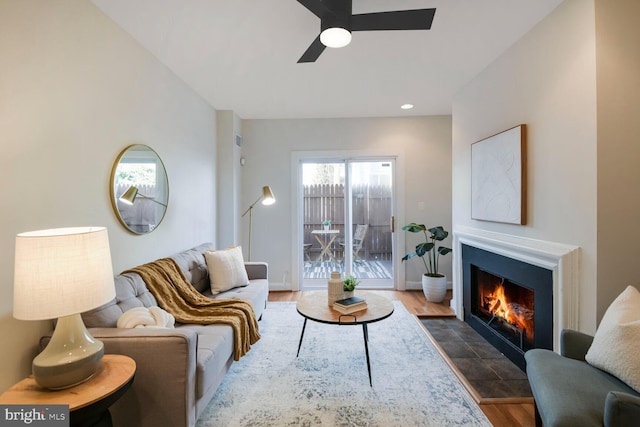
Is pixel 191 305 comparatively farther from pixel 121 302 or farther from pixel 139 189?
pixel 139 189

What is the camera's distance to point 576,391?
4.16 feet

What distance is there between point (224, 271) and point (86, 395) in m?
1.72

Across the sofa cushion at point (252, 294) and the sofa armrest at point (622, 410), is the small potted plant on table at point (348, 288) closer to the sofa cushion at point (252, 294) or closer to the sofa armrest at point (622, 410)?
the sofa cushion at point (252, 294)

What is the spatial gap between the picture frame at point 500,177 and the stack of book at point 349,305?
1.36 meters

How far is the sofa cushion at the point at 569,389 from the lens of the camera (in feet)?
3.80

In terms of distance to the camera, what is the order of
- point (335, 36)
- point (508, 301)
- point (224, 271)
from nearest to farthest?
point (335, 36) → point (508, 301) → point (224, 271)

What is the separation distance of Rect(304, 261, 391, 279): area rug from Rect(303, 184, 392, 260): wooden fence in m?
0.11

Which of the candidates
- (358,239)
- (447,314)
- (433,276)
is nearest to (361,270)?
(358,239)

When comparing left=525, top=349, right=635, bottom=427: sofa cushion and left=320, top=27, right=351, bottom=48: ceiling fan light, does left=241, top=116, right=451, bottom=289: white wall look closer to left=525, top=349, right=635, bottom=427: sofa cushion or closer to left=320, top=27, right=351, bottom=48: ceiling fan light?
left=320, top=27, right=351, bottom=48: ceiling fan light

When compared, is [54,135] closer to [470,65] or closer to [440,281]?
[470,65]

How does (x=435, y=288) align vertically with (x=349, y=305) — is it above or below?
below

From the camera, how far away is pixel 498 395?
1.92 m

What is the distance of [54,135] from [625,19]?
10.7 feet

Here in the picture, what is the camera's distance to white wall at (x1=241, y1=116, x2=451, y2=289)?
4.21 metres
